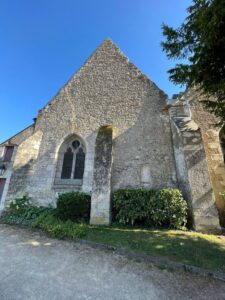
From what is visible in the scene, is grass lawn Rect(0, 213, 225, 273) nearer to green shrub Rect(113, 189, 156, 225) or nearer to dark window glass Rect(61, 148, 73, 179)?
green shrub Rect(113, 189, 156, 225)

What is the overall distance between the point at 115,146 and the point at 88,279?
19.0 ft

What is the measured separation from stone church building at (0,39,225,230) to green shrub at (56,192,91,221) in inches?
17.7

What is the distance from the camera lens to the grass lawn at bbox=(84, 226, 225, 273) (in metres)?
3.25

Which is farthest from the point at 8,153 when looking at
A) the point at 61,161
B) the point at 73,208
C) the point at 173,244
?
the point at 173,244

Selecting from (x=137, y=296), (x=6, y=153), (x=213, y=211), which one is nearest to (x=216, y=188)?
(x=213, y=211)

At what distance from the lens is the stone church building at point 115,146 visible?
19.7 feet

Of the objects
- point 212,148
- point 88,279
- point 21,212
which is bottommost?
point 88,279

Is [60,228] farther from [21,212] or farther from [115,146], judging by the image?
[115,146]

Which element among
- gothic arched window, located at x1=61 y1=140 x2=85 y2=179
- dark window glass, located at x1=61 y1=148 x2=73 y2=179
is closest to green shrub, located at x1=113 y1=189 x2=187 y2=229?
gothic arched window, located at x1=61 y1=140 x2=85 y2=179

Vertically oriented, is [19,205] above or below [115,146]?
below

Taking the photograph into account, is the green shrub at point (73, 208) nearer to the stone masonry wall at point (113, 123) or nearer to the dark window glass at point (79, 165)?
the stone masonry wall at point (113, 123)

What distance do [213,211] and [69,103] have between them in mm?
8569

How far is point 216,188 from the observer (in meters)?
6.54

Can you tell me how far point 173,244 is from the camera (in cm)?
396
